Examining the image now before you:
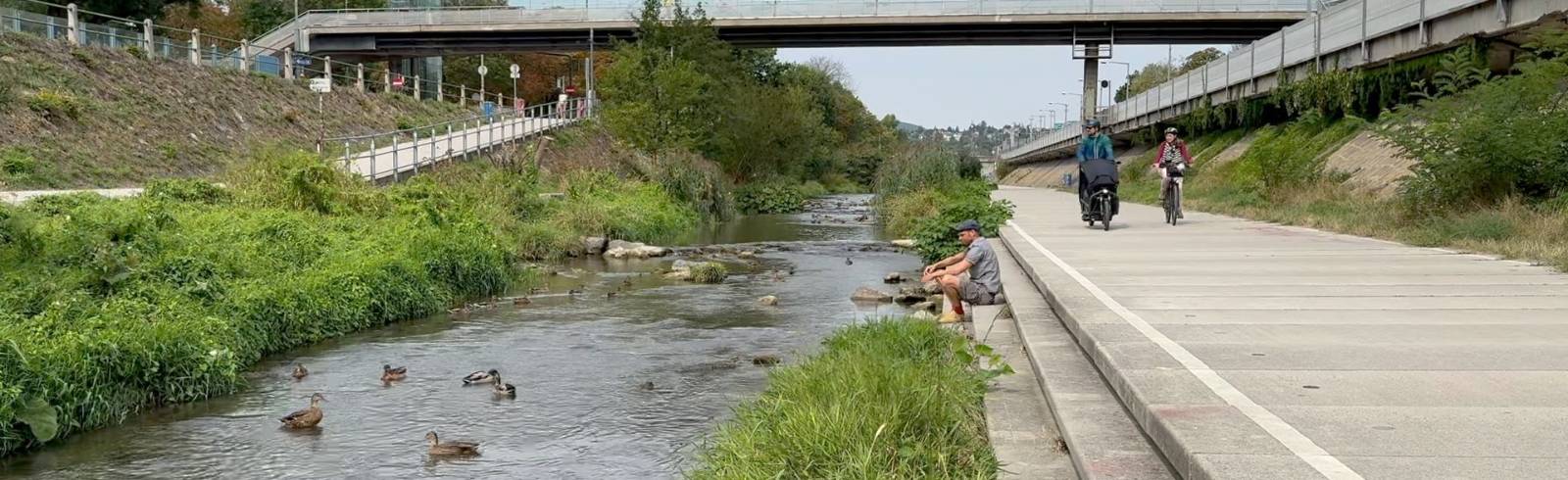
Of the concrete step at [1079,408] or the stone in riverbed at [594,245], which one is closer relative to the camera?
the concrete step at [1079,408]

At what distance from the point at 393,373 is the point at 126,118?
24.7 meters

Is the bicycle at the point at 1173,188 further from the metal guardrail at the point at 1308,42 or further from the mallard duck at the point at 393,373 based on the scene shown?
the mallard duck at the point at 393,373

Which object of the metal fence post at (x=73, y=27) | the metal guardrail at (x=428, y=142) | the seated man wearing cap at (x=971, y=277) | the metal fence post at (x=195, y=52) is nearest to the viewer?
the seated man wearing cap at (x=971, y=277)

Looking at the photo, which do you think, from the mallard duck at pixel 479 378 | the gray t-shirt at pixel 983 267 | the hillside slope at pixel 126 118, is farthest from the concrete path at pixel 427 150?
the gray t-shirt at pixel 983 267

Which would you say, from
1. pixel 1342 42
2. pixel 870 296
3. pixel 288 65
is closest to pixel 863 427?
pixel 870 296

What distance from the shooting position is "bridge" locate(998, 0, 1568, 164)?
846 inches

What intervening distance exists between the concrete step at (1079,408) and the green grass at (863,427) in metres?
0.37

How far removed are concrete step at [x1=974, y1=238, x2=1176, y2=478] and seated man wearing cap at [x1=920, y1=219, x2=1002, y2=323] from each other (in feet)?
4.27

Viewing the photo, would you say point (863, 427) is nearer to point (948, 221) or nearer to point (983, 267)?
point (983, 267)

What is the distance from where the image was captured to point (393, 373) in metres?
10.9

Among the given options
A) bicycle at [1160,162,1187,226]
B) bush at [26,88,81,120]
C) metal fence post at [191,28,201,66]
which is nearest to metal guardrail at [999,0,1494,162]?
bicycle at [1160,162,1187,226]

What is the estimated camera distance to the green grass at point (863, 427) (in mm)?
6199

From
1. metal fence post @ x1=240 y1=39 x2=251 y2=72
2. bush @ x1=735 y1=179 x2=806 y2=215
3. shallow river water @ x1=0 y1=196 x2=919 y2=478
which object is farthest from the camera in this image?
bush @ x1=735 y1=179 x2=806 y2=215

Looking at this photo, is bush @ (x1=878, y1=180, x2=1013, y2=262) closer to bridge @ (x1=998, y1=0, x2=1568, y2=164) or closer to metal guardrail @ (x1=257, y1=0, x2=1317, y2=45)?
bridge @ (x1=998, y1=0, x2=1568, y2=164)
